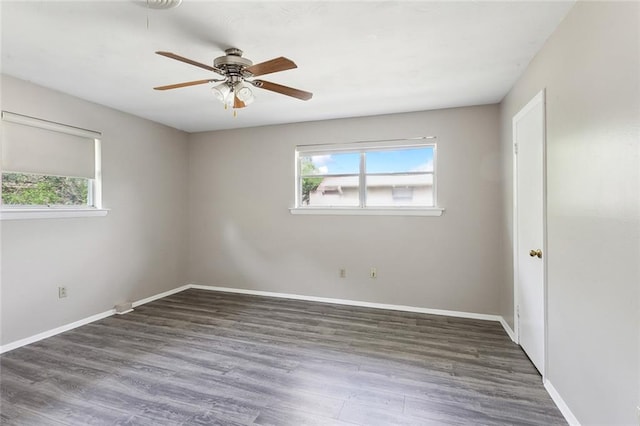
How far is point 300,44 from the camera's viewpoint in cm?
220

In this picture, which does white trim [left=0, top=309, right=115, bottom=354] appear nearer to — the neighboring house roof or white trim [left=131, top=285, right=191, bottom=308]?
white trim [left=131, top=285, right=191, bottom=308]

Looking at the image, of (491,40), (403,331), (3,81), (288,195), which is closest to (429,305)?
(403,331)

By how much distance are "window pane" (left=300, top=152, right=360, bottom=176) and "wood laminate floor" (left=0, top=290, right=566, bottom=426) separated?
196 centimetres

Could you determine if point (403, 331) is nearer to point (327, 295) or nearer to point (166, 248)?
point (327, 295)

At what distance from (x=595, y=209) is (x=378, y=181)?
8.44ft

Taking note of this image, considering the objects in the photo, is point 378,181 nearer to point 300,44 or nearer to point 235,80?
point 300,44

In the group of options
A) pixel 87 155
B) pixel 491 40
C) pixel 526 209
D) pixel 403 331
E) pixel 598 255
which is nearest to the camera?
pixel 598 255

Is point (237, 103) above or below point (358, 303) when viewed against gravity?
above

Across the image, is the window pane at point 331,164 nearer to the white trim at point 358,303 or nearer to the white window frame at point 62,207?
the white trim at point 358,303

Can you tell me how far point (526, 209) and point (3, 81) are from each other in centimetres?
479

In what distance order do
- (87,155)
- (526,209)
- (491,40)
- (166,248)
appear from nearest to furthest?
(491,40)
(526,209)
(87,155)
(166,248)

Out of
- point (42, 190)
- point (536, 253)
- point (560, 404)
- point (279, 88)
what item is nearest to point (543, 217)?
point (536, 253)

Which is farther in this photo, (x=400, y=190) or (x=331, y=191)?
(x=331, y=191)

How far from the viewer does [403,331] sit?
10.5ft
